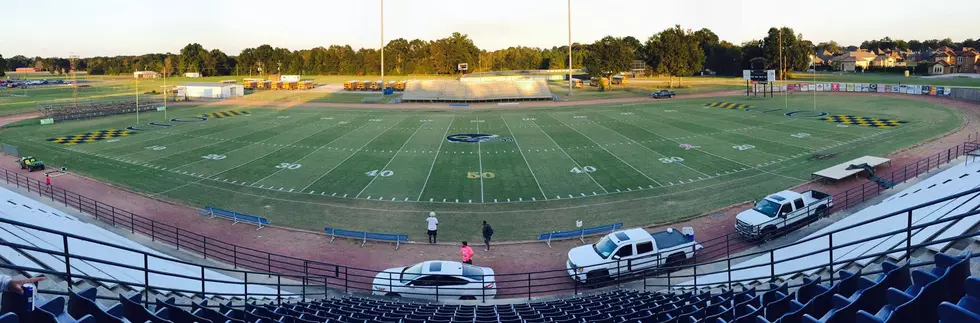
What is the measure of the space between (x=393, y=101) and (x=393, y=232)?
6662cm

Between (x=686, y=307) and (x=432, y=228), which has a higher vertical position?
(x=686, y=307)

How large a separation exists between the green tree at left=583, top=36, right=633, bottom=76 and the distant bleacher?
15913 mm

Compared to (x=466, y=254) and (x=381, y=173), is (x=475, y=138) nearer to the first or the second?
(x=381, y=173)

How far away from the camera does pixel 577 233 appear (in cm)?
2284

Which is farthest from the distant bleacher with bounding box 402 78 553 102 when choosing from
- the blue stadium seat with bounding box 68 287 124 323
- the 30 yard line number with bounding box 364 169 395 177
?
the blue stadium seat with bounding box 68 287 124 323

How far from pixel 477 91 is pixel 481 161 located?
55.0m

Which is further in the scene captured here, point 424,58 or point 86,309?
point 424,58

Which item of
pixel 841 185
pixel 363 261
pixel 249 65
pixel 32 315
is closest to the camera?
pixel 32 315

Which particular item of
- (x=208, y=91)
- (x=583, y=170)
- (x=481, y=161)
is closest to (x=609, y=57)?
(x=208, y=91)

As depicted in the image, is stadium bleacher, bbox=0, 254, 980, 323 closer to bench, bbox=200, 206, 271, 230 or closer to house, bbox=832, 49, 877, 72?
bench, bbox=200, 206, 271, 230

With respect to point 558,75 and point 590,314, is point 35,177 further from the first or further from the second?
point 558,75

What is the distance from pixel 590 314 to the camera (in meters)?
12.4

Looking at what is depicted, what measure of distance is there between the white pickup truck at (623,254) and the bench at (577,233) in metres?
2.34

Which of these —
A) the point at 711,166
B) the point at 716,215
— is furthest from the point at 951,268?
the point at 711,166
